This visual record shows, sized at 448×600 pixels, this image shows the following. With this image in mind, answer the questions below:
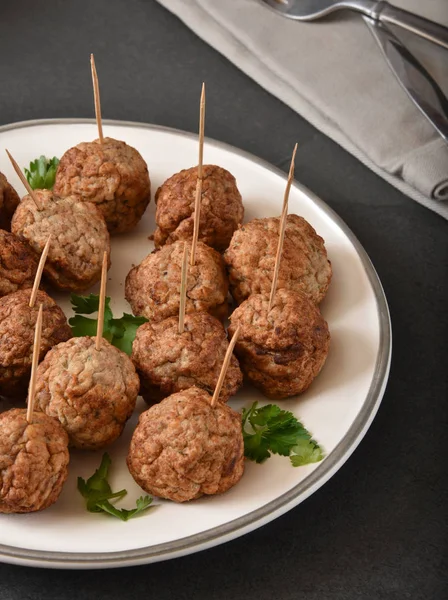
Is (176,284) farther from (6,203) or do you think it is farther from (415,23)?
(415,23)

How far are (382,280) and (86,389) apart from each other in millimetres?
2153

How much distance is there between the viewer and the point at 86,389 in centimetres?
358

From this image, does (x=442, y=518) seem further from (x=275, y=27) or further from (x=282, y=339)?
(x=275, y=27)

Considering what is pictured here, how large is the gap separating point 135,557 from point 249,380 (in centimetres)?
106

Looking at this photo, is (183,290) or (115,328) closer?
(183,290)

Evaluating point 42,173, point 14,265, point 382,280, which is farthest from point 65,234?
point 382,280

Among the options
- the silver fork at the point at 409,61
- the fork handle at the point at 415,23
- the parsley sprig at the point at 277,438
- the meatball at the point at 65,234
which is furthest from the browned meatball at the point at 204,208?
the fork handle at the point at 415,23

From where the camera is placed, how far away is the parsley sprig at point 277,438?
3781 mm

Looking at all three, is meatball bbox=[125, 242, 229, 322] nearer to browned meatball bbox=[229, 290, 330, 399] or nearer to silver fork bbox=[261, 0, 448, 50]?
browned meatball bbox=[229, 290, 330, 399]

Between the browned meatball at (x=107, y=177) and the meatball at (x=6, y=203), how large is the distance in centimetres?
22

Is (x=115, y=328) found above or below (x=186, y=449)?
above

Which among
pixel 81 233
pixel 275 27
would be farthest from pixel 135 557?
pixel 275 27

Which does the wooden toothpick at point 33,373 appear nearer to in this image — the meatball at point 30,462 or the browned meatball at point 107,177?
the meatball at point 30,462

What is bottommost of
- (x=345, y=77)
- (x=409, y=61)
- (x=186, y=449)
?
(x=186, y=449)
